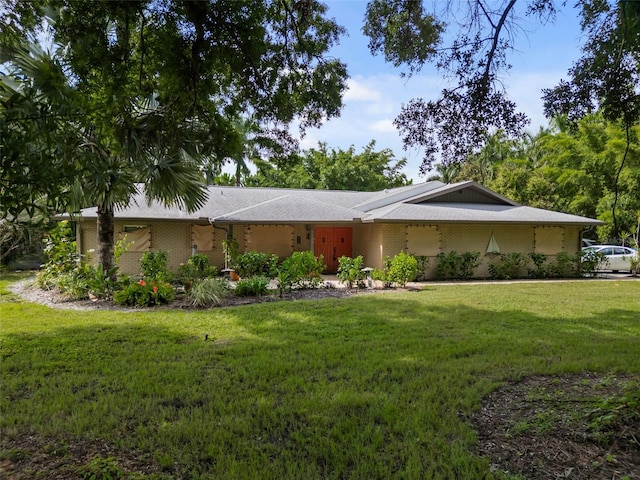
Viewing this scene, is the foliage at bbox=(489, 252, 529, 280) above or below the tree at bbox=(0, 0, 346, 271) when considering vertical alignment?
below

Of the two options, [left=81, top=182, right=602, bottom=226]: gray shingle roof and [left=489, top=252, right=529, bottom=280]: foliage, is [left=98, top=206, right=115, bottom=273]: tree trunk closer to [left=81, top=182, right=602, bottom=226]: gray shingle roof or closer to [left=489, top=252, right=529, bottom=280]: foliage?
[left=81, top=182, right=602, bottom=226]: gray shingle roof

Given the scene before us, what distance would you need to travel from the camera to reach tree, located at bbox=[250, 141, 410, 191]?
3338 cm

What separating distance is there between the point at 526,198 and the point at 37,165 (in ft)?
97.9

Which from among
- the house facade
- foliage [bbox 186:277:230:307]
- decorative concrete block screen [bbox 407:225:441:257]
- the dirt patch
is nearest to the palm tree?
foliage [bbox 186:277:230:307]

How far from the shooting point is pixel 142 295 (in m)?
10.1

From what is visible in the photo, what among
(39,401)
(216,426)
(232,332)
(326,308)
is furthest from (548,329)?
(39,401)

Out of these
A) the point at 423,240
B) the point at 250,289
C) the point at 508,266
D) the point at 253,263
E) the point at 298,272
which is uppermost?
the point at 423,240

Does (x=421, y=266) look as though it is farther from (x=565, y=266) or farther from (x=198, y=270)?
(x=198, y=270)

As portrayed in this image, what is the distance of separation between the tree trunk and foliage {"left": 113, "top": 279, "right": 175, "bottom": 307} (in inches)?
54.1

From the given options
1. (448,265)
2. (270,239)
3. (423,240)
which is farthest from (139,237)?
(448,265)

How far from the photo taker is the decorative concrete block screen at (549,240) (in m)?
17.6

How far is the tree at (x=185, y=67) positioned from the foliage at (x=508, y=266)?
12.8 m

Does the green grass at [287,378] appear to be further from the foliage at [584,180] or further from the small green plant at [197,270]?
the foliage at [584,180]

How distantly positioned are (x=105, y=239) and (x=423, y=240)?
36.5 feet
